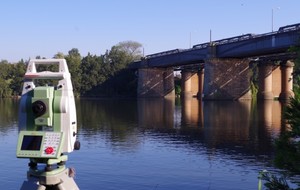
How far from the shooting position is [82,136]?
1250 inches

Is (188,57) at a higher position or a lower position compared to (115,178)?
higher

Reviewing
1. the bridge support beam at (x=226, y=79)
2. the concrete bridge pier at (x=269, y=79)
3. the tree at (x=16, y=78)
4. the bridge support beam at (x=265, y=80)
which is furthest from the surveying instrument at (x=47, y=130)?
the tree at (x=16, y=78)

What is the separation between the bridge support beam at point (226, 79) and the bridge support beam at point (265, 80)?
4.63 metres

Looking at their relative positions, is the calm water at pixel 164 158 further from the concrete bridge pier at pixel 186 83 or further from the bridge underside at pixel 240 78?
the concrete bridge pier at pixel 186 83

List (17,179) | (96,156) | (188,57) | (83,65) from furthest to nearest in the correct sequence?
(83,65) < (188,57) < (96,156) < (17,179)

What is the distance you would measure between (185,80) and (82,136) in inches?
3569

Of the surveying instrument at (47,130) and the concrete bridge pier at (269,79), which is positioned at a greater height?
the concrete bridge pier at (269,79)

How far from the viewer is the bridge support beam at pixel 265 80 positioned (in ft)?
299

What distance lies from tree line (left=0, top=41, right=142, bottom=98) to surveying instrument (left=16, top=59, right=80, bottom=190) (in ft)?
406

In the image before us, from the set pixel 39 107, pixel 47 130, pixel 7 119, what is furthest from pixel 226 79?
pixel 39 107

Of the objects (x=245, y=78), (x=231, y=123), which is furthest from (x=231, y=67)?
(x=231, y=123)

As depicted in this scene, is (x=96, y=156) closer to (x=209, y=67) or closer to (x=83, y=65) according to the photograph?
(x=209, y=67)

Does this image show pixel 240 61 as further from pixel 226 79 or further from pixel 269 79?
pixel 269 79

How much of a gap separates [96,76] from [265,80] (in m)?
56.8
